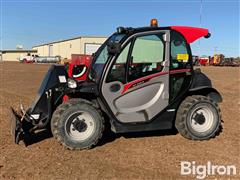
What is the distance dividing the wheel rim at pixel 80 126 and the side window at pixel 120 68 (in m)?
0.79

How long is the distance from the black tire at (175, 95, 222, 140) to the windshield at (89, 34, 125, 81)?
1.66 meters

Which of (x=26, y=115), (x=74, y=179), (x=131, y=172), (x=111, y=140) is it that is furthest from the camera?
(x=111, y=140)

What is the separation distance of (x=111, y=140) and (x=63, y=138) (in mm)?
1120

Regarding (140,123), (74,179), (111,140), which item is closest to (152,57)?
(140,123)

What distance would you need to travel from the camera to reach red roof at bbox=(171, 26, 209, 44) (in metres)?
6.46

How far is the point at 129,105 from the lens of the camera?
19.9ft

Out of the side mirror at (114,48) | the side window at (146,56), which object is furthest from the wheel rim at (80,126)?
the side mirror at (114,48)

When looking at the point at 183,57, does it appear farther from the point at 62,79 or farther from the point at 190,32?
Result: the point at 62,79

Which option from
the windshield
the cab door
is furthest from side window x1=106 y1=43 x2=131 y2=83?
the windshield

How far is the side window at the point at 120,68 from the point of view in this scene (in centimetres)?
592

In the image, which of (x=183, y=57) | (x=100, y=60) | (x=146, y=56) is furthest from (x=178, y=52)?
(x=100, y=60)

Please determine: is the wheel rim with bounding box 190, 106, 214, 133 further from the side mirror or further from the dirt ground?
the side mirror

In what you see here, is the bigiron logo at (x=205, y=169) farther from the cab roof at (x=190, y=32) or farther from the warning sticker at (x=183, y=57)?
the cab roof at (x=190, y=32)

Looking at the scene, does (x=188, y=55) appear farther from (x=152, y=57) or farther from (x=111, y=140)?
(x=111, y=140)
